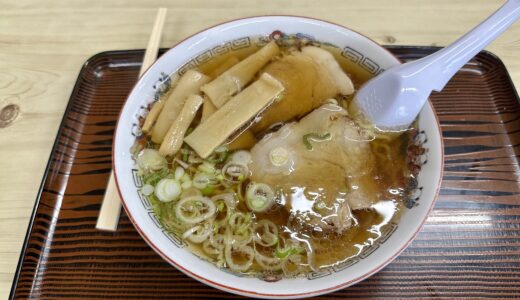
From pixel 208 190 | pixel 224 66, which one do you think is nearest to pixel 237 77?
pixel 224 66

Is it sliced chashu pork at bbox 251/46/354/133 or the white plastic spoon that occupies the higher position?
the white plastic spoon

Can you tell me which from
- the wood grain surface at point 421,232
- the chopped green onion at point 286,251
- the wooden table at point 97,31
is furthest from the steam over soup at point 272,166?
the wooden table at point 97,31

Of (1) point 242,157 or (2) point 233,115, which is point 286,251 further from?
(2) point 233,115


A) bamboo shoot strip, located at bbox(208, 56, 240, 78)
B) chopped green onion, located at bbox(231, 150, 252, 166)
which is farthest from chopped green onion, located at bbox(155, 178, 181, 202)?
bamboo shoot strip, located at bbox(208, 56, 240, 78)

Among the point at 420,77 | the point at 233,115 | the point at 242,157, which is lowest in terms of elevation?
the point at 242,157

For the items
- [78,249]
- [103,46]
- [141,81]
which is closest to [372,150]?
[141,81]

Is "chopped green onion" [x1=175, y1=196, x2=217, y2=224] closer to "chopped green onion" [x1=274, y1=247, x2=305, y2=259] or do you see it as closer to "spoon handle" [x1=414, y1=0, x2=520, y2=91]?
"chopped green onion" [x1=274, y1=247, x2=305, y2=259]

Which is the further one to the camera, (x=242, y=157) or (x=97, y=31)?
(x=97, y=31)
